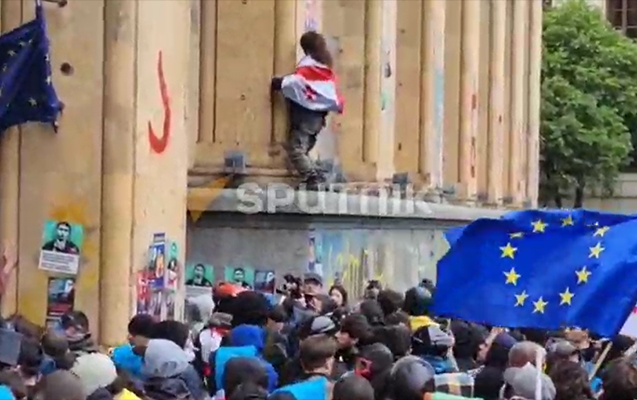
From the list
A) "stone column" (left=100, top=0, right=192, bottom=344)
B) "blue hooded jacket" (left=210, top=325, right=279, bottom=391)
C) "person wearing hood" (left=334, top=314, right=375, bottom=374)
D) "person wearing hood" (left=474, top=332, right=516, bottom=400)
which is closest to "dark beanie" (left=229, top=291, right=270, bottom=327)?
"blue hooded jacket" (left=210, top=325, right=279, bottom=391)

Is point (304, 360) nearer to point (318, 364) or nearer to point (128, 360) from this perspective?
point (318, 364)

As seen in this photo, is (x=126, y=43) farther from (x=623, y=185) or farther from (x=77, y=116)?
(x=623, y=185)

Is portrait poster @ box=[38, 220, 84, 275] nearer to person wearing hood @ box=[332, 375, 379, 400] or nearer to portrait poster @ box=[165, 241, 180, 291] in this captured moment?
portrait poster @ box=[165, 241, 180, 291]

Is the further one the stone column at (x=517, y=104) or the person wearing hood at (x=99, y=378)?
the stone column at (x=517, y=104)

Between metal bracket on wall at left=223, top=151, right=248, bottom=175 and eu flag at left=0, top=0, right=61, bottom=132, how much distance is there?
464 centimetres

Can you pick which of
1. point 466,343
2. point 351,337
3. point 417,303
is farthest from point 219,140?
point 351,337

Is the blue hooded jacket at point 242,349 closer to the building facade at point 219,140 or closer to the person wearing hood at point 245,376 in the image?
the person wearing hood at point 245,376

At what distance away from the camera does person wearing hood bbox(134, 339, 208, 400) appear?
30.6ft

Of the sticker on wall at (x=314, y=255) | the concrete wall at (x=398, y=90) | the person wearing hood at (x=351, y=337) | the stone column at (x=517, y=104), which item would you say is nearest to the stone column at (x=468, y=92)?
the concrete wall at (x=398, y=90)

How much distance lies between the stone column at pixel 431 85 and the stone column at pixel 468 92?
246 centimetres

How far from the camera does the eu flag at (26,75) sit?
14398 mm

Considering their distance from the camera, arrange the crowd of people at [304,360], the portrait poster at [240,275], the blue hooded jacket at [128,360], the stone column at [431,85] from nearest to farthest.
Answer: the crowd of people at [304,360]
the blue hooded jacket at [128,360]
the portrait poster at [240,275]
the stone column at [431,85]

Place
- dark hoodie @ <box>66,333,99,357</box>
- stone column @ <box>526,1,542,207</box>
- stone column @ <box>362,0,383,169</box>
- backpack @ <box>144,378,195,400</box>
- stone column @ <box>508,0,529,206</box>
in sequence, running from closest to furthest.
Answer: backpack @ <box>144,378,195,400</box>, dark hoodie @ <box>66,333,99,357</box>, stone column @ <box>362,0,383,169</box>, stone column @ <box>508,0,529,206</box>, stone column @ <box>526,1,542,207</box>

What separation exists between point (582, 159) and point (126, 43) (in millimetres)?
39708
